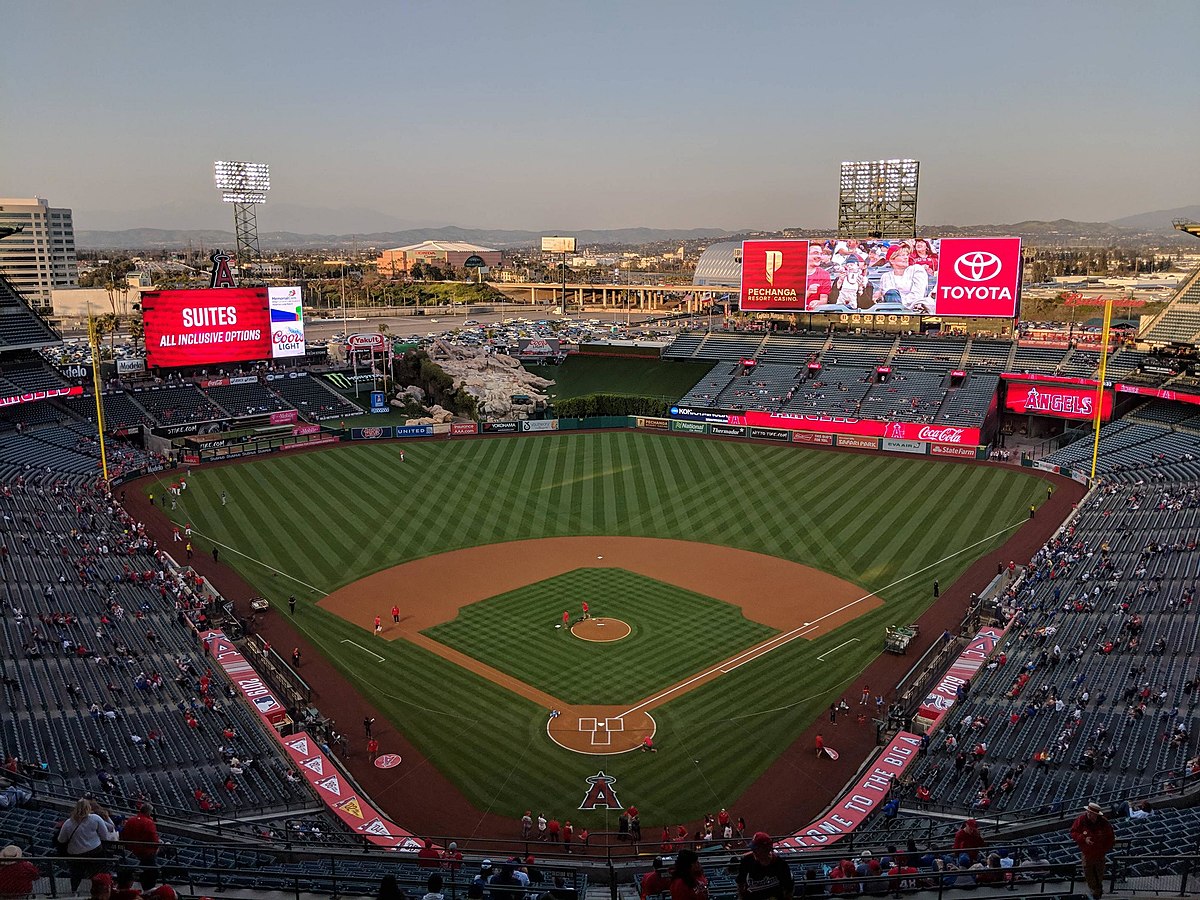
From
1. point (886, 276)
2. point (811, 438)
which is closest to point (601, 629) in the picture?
point (811, 438)

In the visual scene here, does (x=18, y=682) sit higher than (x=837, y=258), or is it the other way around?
(x=837, y=258)

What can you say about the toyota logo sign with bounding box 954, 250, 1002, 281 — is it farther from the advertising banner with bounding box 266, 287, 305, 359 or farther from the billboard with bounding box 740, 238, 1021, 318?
the advertising banner with bounding box 266, 287, 305, 359

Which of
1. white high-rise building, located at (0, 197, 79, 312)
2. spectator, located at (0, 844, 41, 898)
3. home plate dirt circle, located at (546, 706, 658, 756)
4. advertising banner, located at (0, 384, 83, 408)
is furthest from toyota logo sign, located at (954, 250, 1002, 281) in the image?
white high-rise building, located at (0, 197, 79, 312)

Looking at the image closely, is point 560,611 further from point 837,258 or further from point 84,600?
point 837,258

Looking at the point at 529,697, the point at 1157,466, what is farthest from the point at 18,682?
the point at 1157,466

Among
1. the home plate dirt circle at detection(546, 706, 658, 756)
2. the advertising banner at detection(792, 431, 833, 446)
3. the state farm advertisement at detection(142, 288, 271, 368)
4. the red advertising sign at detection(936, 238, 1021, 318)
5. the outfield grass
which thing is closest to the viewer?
the home plate dirt circle at detection(546, 706, 658, 756)
